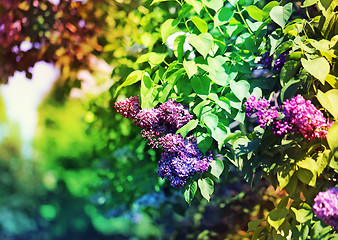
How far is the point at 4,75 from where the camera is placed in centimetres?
284

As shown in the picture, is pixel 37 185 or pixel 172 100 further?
pixel 37 185

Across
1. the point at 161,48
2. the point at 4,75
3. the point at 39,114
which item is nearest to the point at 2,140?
the point at 39,114

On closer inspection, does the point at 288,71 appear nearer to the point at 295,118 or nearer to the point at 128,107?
the point at 295,118

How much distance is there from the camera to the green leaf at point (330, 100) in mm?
1563

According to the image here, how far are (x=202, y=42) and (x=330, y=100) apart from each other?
573mm

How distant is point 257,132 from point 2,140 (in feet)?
40.9

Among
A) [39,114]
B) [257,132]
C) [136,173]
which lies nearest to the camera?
[257,132]

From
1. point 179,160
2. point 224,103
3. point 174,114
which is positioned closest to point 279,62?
point 224,103

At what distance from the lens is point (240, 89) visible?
1.72 metres

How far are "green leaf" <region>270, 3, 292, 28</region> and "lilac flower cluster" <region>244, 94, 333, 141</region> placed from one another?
13.4 inches

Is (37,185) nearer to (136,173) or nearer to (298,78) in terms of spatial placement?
(136,173)

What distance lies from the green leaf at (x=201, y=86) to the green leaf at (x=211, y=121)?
9cm

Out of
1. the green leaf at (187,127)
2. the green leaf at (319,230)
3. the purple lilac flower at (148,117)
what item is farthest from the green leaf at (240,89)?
the green leaf at (319,230)

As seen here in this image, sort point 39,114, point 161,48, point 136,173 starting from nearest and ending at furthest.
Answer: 1. point 161,48
2. point 136,173
3. point 39,114
